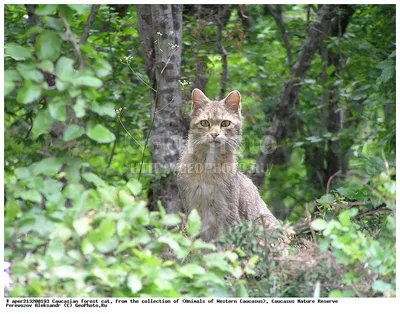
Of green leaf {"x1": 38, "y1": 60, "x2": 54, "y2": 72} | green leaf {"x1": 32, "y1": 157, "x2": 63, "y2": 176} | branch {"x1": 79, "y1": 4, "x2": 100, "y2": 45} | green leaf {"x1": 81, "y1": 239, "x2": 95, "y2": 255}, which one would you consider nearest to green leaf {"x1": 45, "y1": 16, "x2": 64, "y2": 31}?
green leaf {"x1": 38, "y1": 60, "x2": 54, "y2": 72}

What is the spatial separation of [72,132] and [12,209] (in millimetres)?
573

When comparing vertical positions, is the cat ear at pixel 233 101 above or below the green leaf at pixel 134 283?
below

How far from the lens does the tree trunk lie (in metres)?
6.64

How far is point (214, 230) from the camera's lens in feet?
20.3

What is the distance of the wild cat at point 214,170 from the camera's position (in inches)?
245

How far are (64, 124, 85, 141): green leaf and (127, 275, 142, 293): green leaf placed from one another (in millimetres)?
901

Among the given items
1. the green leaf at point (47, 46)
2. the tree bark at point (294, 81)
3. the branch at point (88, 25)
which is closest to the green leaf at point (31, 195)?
the green leaf at point (47, 46)

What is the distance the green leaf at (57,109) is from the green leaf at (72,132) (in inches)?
3.6

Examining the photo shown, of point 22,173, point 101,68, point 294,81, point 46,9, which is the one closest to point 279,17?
point 294,81

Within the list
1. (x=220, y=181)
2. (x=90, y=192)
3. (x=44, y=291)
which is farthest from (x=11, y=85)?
(x=220, y=181)

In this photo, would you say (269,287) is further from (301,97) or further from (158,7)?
(301,97)

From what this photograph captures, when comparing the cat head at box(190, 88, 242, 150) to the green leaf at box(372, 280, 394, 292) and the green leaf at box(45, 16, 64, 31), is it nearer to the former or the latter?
the green leaf at box(45, 16, 64, 31)

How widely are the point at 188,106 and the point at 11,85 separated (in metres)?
4.20

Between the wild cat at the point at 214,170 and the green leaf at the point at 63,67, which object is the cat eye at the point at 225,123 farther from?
the green leaf at the point at 63,67
